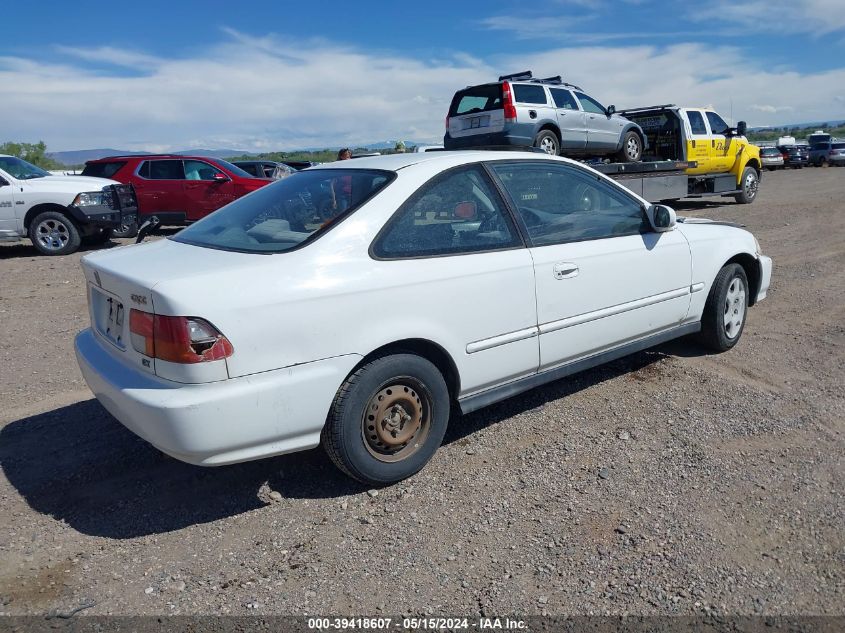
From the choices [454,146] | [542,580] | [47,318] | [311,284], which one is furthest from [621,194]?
[454,146]

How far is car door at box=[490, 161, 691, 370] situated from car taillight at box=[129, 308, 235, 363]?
177cm

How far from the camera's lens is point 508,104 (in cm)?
1178

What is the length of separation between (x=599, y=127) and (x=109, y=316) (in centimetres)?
1191

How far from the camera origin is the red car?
13.6 metres

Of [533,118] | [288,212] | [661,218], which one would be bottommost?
[661,218]

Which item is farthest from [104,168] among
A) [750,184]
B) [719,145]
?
[750,184]

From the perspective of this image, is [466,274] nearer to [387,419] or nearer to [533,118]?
[387,419]

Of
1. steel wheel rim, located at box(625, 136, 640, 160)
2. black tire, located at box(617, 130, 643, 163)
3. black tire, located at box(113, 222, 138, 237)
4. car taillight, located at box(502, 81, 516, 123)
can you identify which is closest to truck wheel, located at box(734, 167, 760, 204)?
black tire, located at box(617, 130, 643, 163)

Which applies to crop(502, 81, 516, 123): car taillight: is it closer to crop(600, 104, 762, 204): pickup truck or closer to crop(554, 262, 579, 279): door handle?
crop(600, 104, 762, 204): pickup truck

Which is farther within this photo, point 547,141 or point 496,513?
point 547,141

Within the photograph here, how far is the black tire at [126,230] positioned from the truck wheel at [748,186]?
14234mm

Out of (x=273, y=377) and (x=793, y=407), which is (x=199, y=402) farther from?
(x=793, y=407)

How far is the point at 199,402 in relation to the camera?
9.09 ft

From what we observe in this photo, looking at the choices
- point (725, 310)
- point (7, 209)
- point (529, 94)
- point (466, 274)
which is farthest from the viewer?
point (529, 94)
